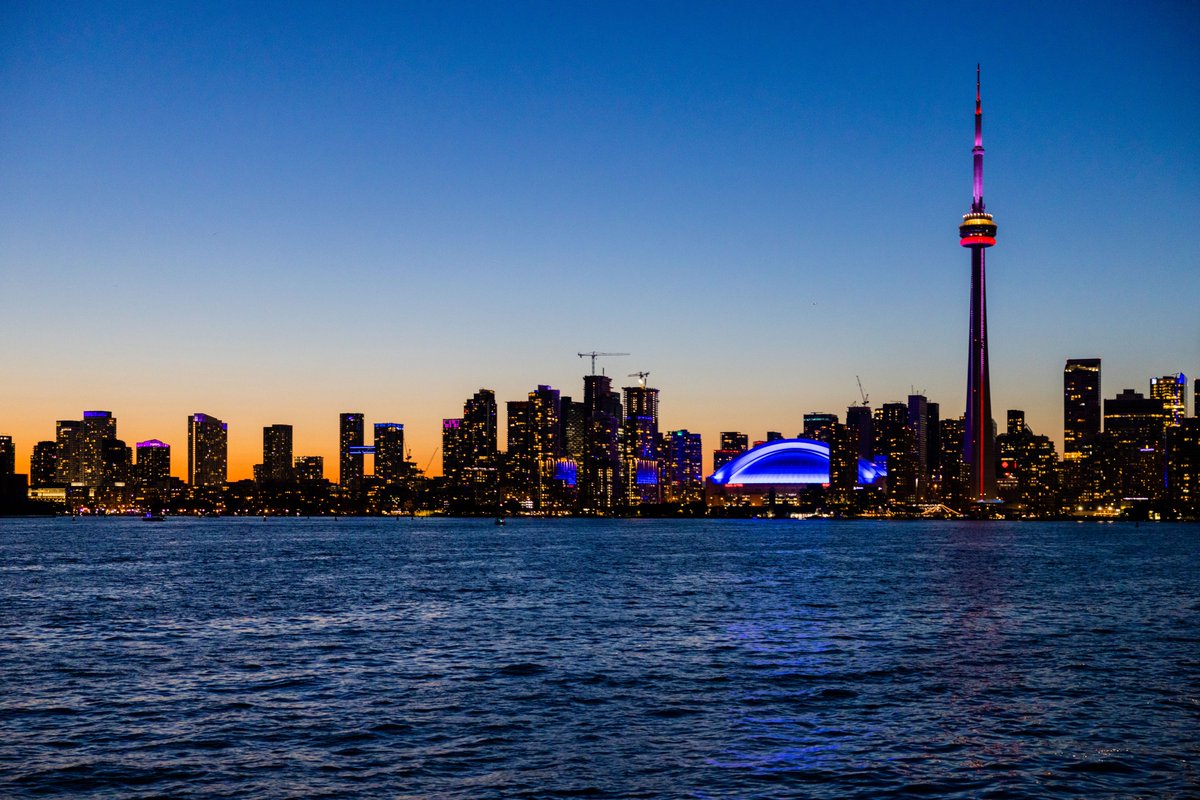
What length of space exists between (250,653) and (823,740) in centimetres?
2310

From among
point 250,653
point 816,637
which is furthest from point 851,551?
point 250,653

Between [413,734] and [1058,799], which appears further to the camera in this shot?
[413,734]

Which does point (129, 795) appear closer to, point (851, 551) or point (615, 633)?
point (615, 633)

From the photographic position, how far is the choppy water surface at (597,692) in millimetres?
24938

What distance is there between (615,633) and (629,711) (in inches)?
692

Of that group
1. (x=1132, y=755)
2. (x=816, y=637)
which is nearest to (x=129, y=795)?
(x=1132, y=755)

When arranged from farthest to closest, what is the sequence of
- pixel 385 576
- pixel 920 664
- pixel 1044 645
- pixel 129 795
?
1. pixel 385 576
2. pixel 1044 645
3. pixel 920 664
4. pixel 129 795

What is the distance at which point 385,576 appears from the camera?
8762 cm

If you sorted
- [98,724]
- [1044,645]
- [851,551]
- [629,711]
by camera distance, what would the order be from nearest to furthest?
[98,724], [629,711], [1044,645], [851,551]

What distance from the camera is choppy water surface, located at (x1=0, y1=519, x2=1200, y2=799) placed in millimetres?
24938

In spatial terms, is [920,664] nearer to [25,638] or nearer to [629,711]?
[629,711]

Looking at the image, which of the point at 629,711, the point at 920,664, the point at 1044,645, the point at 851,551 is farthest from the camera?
the point at 851,551

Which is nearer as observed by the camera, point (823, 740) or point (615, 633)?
point (823, 740)

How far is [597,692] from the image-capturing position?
34.8 metres
